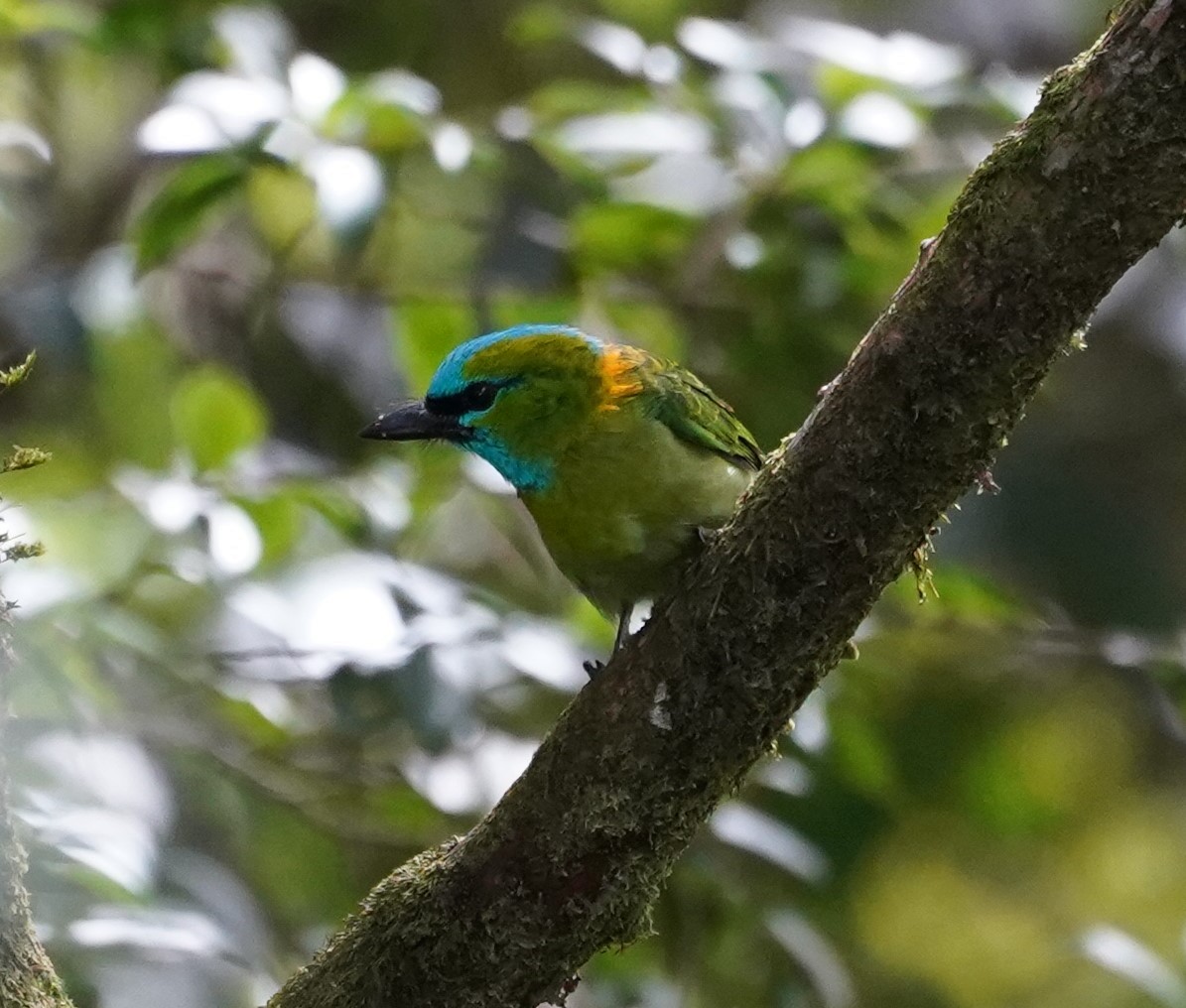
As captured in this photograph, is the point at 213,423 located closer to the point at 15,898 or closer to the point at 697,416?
the point at 697,416

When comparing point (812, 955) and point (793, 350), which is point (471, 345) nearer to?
point (793, 350)

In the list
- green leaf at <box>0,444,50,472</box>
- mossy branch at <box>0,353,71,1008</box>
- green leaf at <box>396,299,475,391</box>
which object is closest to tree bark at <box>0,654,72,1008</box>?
mossy branch at <box>0,353,71,1008</box>

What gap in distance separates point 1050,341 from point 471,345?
1.51 meters

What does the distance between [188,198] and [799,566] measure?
189 centimetres

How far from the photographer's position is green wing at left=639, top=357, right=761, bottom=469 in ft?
9.55

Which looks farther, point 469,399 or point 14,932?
point 469,399

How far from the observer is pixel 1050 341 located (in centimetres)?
191

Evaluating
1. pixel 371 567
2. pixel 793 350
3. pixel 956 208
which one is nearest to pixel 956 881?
pixel 793 350

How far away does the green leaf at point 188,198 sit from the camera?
3.27m

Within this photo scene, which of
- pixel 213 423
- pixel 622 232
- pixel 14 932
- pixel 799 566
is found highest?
pixel 622 232

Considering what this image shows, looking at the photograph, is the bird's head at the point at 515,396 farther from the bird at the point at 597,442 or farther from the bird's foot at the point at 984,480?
the bird's foot at the point at 984,480

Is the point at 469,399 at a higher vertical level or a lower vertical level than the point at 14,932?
higher

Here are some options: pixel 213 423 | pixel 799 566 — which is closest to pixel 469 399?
pixel 213 423

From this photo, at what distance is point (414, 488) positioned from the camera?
357 centimetres
